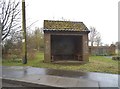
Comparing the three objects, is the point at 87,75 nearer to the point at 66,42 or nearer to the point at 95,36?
the point at 66,42

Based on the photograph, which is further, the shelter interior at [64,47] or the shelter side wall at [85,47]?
the shelter interior at [64,47]

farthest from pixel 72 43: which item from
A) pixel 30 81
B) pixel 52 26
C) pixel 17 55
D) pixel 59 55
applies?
pixel 30 81

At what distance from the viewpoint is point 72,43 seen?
888 inches

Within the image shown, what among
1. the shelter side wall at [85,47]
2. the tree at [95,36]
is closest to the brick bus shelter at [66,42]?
the shelter side wall at [85,47]

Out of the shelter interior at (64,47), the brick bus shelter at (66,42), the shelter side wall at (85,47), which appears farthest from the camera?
A: the shelter interior at (64,47)

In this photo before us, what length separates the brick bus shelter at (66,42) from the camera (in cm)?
1955

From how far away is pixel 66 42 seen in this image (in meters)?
22.4

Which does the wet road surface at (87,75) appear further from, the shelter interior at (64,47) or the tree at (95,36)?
the tree at (95,36)

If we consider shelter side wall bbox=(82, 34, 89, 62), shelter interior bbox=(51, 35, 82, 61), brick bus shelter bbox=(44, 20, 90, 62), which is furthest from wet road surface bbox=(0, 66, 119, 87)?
shelter interior bbox=(51, 35, 82, 61)

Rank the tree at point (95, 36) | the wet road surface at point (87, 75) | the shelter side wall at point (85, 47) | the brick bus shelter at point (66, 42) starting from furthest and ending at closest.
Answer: the tree at point (95, 36), the shelter side wall at point (85, 47), the brick bus shelter at point (66, 42), the wet road surface at point (87, 75)

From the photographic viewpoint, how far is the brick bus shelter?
770 inches

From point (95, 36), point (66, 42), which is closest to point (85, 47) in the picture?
point (66, 42)

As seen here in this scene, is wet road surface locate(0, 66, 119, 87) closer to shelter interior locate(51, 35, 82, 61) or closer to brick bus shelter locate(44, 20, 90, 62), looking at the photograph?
brick bus shelter locate(44, 20, 90, 62)

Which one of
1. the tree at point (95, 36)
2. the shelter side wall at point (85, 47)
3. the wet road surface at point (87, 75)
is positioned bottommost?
the wet road surface at point (87, 75)
